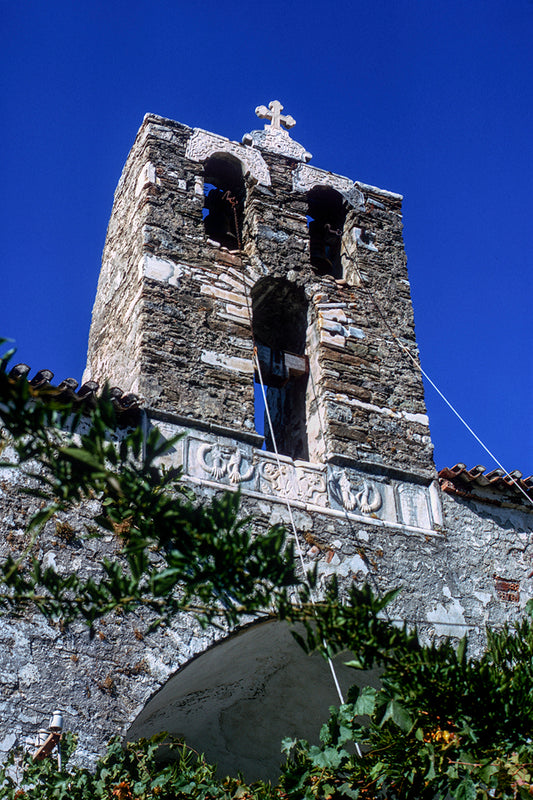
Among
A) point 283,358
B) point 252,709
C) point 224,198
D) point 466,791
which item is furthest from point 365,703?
point 224,198

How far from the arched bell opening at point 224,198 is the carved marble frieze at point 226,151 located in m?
0.05

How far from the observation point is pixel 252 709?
5793mm

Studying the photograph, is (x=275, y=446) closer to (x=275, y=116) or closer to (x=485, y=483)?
(x=485, y=483)

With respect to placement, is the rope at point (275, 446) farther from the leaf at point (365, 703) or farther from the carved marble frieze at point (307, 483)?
the leaf at point (365, 703)

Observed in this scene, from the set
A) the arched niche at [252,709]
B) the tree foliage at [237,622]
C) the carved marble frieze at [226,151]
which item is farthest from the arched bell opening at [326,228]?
the tree foliage at [237,622]

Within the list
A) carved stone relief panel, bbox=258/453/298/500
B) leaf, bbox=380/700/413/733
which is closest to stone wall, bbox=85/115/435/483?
carved stone relief panel, bbox=258/453/298/500

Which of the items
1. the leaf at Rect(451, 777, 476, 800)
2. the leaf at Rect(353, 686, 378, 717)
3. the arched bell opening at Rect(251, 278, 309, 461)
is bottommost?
the leaf at Rect(451, 777, 476, 800)

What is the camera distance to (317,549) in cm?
523

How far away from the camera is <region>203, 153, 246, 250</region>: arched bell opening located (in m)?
7.06

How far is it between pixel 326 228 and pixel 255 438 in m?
2.65

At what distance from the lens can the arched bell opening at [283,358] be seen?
6328mm

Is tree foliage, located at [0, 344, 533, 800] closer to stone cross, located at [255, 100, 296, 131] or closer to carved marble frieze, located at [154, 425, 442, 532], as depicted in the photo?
carved marble frieze, located at [154, 425, 442, 532]

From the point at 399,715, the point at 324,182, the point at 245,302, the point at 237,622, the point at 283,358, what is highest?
the point at 324,182

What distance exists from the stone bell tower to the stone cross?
1 cm
